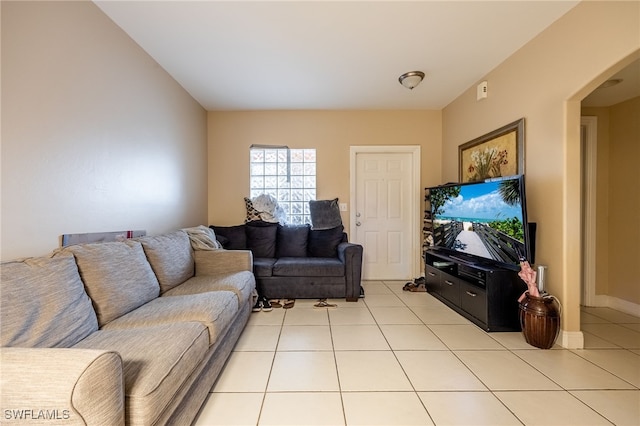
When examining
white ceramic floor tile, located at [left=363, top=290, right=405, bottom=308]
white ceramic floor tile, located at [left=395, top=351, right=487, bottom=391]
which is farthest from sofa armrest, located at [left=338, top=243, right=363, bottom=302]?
white ceramic floor tile, located at [left=395, top=351, right=487, bottom=391]

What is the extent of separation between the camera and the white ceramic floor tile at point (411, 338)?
6.64ft

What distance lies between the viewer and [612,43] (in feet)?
5.37

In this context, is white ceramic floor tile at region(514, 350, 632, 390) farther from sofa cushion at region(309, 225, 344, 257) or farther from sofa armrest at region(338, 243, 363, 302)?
sofa cushion at region(309, 225, 344, 257)

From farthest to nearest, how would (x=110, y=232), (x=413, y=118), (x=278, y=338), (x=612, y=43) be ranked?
(x=413, y=118) < (x=278, y=338) < (x=110, y=232) < (x=612, y=43)

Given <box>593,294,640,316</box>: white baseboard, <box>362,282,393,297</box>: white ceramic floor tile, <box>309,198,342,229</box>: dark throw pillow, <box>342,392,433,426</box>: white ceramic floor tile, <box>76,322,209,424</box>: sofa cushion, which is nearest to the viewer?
<box>76,322,209,424</box>: sofa cushion

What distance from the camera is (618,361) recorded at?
182cm

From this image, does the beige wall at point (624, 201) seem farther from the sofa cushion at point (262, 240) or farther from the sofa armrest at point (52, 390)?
the sofa armrest at point (52, 390)

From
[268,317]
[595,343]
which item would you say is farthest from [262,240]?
[595,343]

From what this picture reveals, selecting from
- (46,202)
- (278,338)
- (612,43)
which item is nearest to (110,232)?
(46,202)

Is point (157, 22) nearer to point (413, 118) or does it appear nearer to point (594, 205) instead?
point (413, 118)

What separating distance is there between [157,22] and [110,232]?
5.41 ft

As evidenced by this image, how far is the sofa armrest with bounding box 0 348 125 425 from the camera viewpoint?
76 cm

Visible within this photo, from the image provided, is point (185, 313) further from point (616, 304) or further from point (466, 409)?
point (616, 304)

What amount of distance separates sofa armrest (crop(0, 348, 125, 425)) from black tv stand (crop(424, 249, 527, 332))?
2556 millimetres
